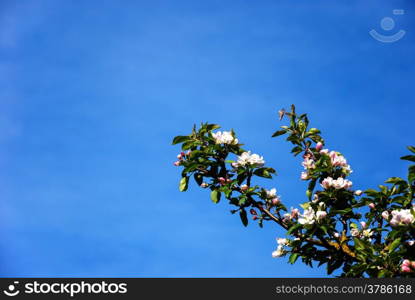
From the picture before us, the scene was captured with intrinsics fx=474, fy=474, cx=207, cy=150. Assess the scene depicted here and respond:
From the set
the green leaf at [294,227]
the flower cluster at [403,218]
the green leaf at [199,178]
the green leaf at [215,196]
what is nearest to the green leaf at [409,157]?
the flower cluster at [403,218]

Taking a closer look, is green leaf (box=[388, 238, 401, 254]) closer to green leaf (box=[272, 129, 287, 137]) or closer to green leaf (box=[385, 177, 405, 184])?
green leaf (box=[385, 177, 405, 184])

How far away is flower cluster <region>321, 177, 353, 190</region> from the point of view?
4.83 m

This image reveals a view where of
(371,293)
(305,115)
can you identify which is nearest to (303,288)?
(371,293)

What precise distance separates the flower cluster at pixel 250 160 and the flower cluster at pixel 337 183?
26.5 inches

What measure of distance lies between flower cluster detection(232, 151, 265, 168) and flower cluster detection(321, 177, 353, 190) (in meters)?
0.67

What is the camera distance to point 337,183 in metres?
4.83

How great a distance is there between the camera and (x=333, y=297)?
13.2ft

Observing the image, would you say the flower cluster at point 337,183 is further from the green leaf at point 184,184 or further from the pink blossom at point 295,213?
the green leaf at point 184,184

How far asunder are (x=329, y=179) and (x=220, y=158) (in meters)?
1.14

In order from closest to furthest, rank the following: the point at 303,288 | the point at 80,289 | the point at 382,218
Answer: the point at 303,288 → the point at 80,289 → the point at 382,218

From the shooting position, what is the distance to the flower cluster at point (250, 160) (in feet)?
16.0

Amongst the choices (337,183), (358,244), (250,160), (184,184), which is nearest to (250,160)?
(250,160)

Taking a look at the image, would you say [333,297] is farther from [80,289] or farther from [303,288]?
[80,289]

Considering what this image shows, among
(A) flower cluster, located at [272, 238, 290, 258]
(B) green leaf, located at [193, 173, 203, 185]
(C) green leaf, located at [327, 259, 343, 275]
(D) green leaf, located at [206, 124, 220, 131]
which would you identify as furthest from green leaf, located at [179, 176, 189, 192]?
(C) green leaf, located at [327, 259, 343, 275]
